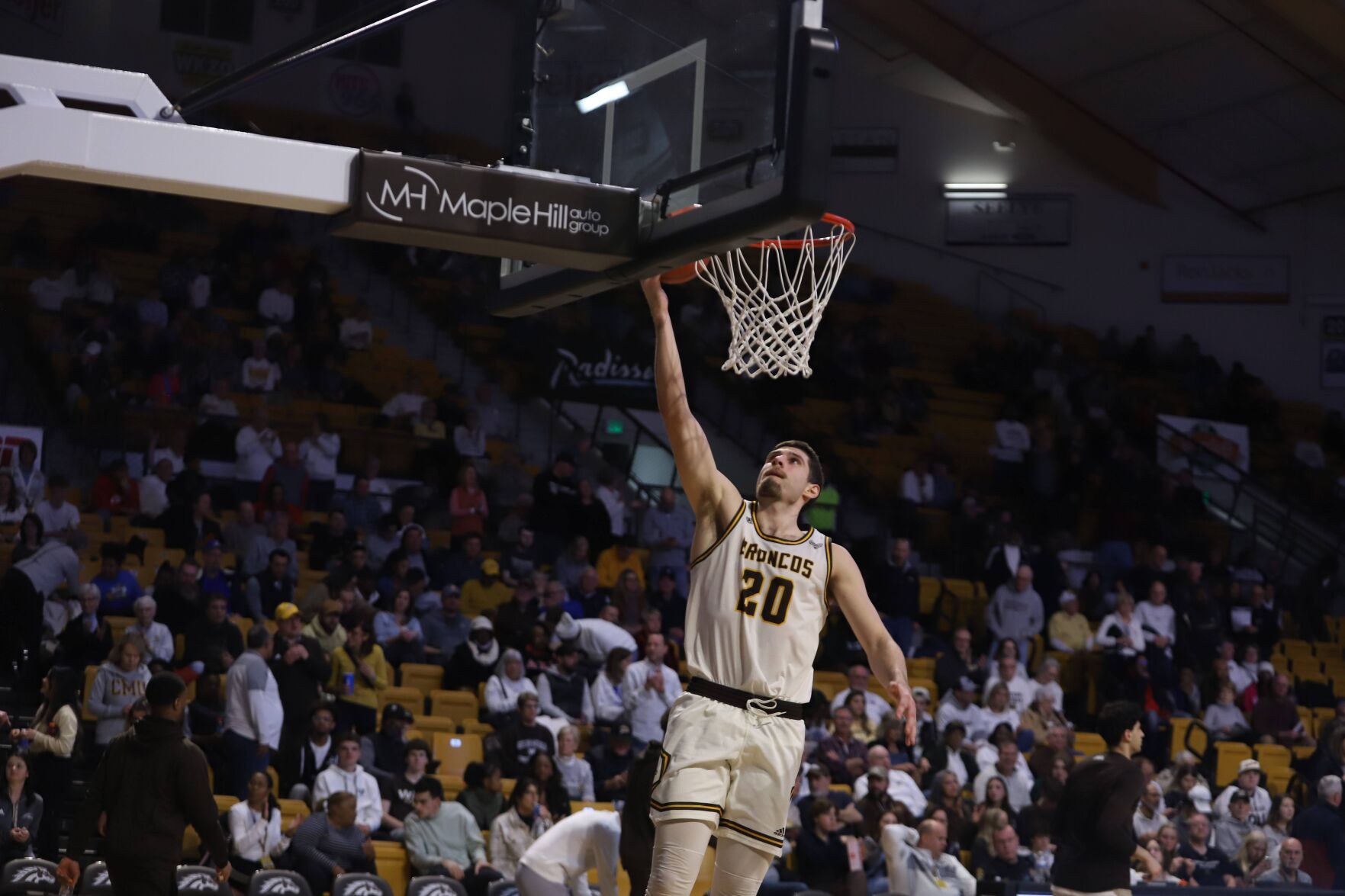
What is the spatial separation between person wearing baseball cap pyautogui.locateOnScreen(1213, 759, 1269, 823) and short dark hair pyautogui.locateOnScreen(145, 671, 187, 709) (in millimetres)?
10822

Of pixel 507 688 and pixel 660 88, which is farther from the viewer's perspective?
pixel 507 688

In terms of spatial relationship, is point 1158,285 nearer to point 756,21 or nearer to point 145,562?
point 145,562

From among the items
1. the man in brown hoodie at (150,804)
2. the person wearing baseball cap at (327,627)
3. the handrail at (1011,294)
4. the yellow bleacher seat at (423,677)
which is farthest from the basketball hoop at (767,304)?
the handrail at (1011,294)

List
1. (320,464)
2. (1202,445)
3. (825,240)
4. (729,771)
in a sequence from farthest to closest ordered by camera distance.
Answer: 1. (1202,445)
2. (320,464)
3. (825,240)
4. (729,771)

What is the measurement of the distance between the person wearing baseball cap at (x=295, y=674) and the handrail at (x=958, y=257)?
15512mm

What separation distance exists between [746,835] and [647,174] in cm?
240

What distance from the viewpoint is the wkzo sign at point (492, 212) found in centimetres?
527

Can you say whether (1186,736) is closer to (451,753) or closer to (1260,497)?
(451,753)

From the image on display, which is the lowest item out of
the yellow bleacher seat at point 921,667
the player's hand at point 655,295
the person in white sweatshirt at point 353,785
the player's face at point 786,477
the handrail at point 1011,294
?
the person in white sweatshirt at point 353,785

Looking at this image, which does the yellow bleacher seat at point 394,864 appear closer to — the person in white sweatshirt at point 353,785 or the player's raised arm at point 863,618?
the person in white sweatshirt at point 353,785

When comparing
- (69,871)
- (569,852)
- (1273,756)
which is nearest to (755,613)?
(69,871)

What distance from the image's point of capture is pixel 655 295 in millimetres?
5938

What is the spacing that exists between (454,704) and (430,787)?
1.98 meters

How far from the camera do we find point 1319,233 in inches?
1000
